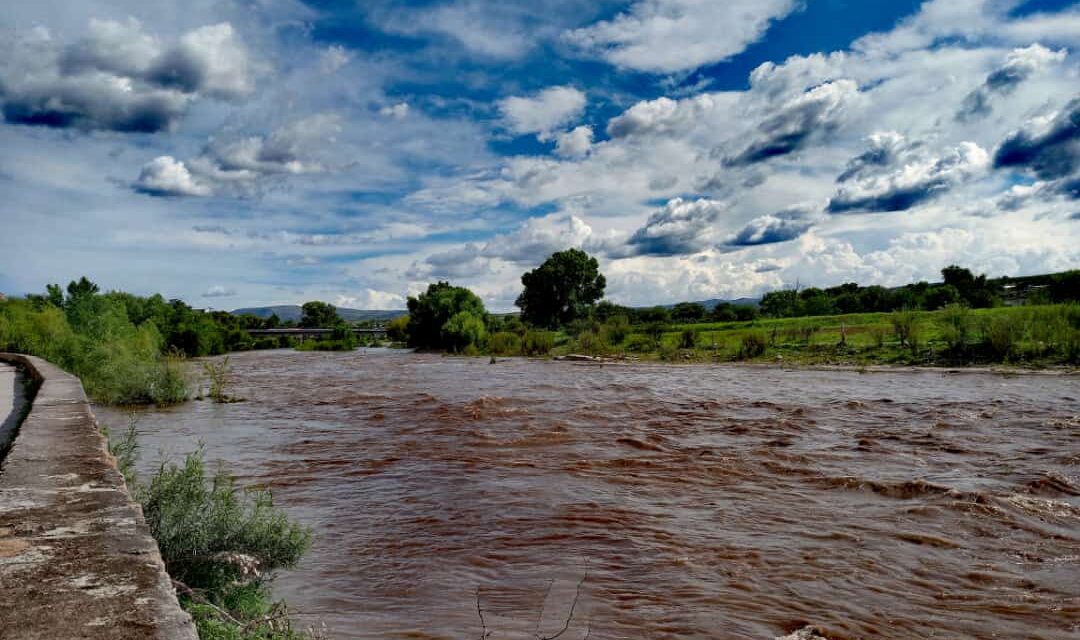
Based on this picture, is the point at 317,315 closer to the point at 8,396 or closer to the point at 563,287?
the point at 563,287

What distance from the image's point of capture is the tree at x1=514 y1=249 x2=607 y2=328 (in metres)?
93.0

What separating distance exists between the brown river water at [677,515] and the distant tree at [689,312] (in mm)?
62336

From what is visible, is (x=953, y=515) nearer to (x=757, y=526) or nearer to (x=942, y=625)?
(x=757, y=526)

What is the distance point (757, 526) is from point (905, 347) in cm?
2773

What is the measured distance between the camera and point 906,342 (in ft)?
105

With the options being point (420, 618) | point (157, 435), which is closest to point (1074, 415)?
point (420, 618)

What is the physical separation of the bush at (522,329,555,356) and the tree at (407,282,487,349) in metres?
14.7

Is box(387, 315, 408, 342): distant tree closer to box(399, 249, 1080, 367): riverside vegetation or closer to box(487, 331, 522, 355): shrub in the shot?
box(399, 249, 1080, 367): riverside vegetation

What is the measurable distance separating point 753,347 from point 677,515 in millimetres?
30033

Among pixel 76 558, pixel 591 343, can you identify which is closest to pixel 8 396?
pixel 76 558

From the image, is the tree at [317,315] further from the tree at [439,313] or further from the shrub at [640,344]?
the shrub at [640,344]

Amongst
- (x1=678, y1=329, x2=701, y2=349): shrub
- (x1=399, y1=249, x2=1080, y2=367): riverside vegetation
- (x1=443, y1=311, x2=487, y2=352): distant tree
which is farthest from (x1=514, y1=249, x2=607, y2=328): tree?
(x1=678, y1=329, x2=701, y2=349): shrub

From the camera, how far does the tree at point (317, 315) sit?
141750 mm

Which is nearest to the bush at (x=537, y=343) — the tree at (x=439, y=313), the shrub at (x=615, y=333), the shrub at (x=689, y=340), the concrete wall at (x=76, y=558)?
the shrub at (x=615, y=333)
